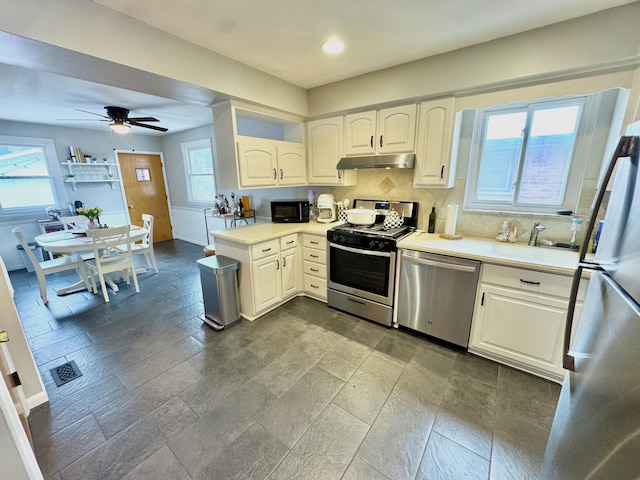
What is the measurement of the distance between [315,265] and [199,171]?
156 inches

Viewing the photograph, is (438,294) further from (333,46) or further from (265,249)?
(333,46)

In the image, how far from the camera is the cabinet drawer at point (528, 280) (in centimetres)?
173

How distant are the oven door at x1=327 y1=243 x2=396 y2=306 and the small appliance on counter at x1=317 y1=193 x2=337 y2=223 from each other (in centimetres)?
61

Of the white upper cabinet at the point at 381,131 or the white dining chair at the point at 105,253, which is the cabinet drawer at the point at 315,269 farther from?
the white dining chair at the point at 105,253

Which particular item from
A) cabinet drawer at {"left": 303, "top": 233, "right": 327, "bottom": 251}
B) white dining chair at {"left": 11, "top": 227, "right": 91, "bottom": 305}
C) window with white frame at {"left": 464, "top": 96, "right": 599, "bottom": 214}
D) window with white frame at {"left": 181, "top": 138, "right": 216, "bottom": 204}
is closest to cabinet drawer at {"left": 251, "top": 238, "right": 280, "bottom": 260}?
cabinet drawer at {"left": 303, "top": 233, "right": 327, "bottom": 251}

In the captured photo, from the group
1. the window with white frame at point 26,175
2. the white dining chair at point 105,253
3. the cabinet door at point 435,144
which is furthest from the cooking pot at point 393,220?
the window with white frame at point 26,175

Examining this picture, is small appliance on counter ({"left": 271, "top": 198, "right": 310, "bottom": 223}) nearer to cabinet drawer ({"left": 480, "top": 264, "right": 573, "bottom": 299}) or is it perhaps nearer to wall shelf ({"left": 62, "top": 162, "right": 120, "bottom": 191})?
cabinet drawer ({"left": 480, "top": 264, "right": 573, "bottom": 299})

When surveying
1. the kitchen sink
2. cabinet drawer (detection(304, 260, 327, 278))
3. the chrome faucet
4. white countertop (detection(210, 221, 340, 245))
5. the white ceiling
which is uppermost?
the white ceiling

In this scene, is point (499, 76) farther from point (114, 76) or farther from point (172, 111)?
point (172, 111)

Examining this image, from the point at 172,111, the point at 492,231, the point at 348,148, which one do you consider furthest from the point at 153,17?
the point at 492,231

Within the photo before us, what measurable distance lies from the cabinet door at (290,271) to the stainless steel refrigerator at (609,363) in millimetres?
2413

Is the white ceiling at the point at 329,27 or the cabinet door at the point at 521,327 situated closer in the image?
the white ceiling at the point at 329,27

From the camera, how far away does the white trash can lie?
252 cm

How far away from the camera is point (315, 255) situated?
2.99m
